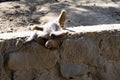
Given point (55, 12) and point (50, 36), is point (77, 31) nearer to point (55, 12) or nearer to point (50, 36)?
point (50, 36)

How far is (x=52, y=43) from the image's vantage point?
2953 millimetres

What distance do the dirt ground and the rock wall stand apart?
36.8 inches

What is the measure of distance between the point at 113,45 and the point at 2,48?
3.20 feet

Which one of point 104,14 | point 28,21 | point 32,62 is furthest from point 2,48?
point 104,14

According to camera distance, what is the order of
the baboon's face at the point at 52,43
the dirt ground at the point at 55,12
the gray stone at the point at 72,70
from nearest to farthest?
the baboon's face at the point at 52,43, the gray stone at the point at 72,70, the dirt ground at the point at 55,12

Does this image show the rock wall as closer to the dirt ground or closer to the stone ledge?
the stone ledge

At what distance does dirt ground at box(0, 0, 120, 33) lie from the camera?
4.24 meters

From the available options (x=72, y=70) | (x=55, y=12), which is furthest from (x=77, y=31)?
(x=55, y=12)

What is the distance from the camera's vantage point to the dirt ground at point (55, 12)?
4242 millimetres

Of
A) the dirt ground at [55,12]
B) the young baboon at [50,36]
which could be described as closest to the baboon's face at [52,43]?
the young baboon at [50,36]

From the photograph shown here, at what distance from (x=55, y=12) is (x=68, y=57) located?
62.1 inches

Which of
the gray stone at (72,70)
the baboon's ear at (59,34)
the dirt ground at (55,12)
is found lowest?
the dirt ground at (55,12)

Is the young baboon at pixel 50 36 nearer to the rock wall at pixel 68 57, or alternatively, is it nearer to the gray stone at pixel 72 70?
the rock wall at pixel 68 57

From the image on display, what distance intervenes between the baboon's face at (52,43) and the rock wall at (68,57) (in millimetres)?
40
